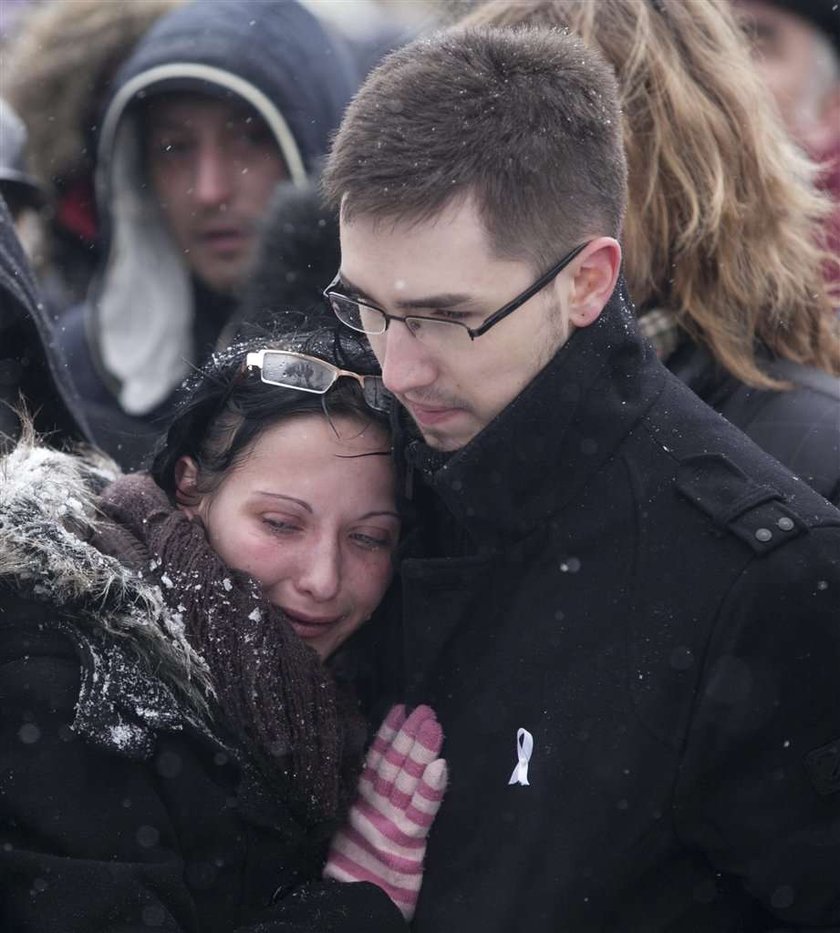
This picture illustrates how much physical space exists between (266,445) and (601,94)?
0.91 meters

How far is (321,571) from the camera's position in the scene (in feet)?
8.30

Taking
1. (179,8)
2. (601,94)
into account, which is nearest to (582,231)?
(601,94)

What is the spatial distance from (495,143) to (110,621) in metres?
1.00

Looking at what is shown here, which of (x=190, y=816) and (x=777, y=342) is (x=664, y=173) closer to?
(x=777, y=342)

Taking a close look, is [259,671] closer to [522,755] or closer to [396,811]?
[396,811]

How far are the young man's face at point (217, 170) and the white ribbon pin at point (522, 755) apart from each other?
2.60m

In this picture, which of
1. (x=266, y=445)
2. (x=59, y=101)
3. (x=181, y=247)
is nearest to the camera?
(x=266, y=445)

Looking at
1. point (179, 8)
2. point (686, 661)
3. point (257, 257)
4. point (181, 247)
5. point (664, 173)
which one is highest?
point (664, 173)

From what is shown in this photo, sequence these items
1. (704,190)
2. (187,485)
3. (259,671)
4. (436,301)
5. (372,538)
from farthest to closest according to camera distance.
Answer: (704,190), (187,485), (372,538), (259,671), (436,301)

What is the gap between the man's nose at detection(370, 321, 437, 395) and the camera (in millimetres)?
2111

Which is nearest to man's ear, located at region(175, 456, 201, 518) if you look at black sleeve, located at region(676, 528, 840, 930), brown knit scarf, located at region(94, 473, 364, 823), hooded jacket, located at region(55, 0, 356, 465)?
brown knit scarf, located at region(94, 473, 364, 823)

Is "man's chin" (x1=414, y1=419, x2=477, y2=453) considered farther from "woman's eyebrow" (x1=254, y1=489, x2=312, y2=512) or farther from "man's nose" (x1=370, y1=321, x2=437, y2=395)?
"woman's eyebrow" (x1=254, y1=489, x2=312, y2=512)

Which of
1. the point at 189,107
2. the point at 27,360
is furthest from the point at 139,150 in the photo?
the point at 27,360

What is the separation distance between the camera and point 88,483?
114 inches
